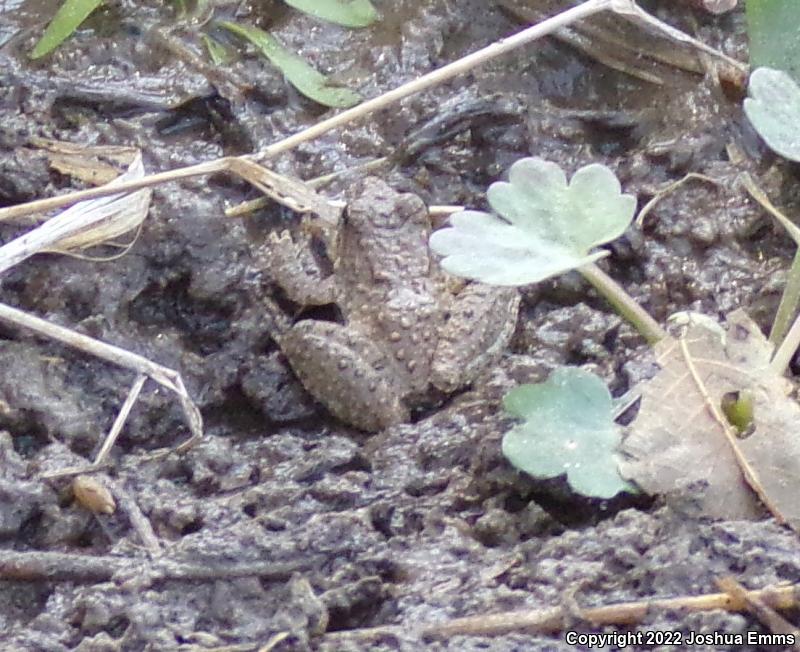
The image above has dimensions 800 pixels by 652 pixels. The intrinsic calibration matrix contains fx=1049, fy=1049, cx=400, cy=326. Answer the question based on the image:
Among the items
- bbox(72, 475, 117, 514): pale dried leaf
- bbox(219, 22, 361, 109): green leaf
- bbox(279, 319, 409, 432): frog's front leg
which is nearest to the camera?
bbox(72, 475, 117, 514): pale dried leaf

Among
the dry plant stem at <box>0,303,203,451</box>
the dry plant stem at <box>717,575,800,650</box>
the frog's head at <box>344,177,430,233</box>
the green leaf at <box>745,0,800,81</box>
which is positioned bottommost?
the dry plant stem at <box>717,575,800,650</box>

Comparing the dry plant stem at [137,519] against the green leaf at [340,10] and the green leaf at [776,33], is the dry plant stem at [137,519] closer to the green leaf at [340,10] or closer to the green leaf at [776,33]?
the green leaf at [340,10]

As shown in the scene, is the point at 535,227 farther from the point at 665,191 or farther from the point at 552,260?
the point at 665,191

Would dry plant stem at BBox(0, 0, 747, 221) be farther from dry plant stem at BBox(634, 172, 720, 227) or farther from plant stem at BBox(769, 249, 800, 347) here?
plant stem at BBox(769, 249, 800, 347)

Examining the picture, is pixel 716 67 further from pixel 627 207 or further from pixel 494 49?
pixel 627 207

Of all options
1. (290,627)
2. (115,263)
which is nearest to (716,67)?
(115,263)

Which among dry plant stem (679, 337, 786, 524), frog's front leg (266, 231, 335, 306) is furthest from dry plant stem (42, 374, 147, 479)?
dry plant stem (679, 337, 786, 524)

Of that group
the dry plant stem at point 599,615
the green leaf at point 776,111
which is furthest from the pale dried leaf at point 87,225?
the green leaf at point 776,111

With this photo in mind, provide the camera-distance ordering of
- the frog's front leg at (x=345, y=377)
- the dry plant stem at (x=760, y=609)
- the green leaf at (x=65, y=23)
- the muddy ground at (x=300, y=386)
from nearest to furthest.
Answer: the dry plant stem at (x=760, y=609) < the muddy ground at (x=300, y=386) < the frog's front leg at (x=345, y=377) < the green leaf at (x=65, y=23)
